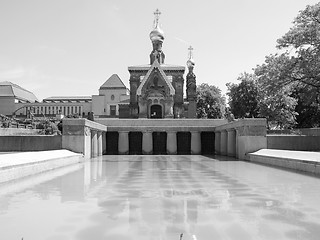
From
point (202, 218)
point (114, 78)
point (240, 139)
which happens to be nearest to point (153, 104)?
point (240, 139)

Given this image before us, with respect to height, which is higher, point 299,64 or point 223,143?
point 299,64

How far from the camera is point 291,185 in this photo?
520 inches

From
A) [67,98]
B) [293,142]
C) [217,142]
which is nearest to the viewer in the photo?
[293,142]

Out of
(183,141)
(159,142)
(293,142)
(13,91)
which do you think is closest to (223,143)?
(293,142)

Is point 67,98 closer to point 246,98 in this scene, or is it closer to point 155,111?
point 155,111

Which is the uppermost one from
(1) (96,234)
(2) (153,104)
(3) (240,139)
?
(2) (153,104)

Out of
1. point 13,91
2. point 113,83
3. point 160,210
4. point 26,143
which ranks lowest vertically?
point 160,210

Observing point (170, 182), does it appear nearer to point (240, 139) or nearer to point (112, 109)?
point (240, 139)

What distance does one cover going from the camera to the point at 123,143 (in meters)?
39.2

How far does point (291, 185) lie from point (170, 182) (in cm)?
455

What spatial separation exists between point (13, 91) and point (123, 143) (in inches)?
3166

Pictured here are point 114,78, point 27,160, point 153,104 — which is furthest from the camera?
point 114,78

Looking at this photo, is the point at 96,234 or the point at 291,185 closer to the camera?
the point at 96,234

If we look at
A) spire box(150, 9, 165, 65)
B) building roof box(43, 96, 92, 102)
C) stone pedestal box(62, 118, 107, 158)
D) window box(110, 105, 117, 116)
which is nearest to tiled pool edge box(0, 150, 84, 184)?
stone pedestal box(62, 118, 107, 158)
